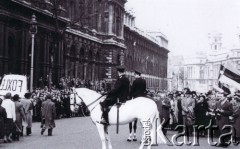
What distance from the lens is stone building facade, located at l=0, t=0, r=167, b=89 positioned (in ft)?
99.5

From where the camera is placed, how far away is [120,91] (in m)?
13.7

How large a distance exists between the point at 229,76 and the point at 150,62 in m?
80.1

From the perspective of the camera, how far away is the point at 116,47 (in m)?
59.3

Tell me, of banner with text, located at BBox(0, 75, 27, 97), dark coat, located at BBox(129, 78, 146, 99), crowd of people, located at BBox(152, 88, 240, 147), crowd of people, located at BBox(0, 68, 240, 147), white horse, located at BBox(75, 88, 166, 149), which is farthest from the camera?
banner with text, located at BBox(0, 75, 27, 97)

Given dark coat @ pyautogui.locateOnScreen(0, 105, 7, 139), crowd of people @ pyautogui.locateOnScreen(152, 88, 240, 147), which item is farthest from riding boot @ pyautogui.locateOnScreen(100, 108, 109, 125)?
crowd of people @ pyautogui.locateOnScreen(152, 88, 240, 147)

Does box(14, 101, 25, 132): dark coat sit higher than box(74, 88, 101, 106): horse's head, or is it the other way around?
box(74, 88, 101, 106): horse's head

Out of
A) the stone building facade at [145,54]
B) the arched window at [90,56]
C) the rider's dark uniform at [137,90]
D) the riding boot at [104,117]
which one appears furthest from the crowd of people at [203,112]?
the stone building facade at [145,54]

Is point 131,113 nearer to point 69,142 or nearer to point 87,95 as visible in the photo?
point 87,95

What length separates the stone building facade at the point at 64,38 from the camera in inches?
1194

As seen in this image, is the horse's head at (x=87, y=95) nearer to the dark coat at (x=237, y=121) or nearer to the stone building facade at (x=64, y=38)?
the dark coat at (x=237, y=121)

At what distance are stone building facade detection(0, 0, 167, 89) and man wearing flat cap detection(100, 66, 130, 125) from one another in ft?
52.5

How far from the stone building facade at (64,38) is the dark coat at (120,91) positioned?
16.0 meters

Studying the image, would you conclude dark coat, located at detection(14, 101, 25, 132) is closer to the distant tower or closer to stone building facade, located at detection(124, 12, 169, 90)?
stone building facade, located at detection(124, 12, 169, 90)

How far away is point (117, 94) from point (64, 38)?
29947mm
